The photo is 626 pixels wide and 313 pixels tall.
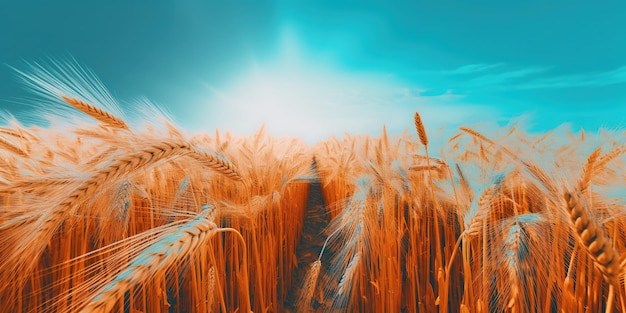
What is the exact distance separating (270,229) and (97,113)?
0.93 m

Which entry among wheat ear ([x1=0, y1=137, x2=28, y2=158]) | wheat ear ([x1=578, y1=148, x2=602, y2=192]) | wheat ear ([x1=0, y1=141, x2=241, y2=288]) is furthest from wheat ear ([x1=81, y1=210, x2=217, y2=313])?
wheat ear ([x1=578, y1=148, x2=602, y2=192])

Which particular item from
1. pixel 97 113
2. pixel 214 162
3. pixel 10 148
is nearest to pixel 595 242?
pixel 214 162

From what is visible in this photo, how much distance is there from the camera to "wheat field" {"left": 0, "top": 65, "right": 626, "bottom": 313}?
726 mm

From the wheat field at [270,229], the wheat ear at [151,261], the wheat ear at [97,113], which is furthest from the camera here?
the wheat ear at [97,113]

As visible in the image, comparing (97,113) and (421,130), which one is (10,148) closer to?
(97,113)

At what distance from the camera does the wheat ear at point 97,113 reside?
1093 mm

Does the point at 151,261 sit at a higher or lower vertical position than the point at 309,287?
higher

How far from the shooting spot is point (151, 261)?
21.6 inches

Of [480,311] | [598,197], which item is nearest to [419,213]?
[598,197]

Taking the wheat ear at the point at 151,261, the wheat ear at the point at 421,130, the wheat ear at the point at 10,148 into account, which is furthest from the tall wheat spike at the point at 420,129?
the wheat ear at the point at 10,148

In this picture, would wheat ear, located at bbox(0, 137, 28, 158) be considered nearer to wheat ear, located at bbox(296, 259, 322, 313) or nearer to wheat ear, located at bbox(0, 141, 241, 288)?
wheat ear, located at bbox(0, 141, 241, 288)

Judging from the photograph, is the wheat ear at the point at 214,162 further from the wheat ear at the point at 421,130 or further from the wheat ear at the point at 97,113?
the wheat ear at the point at 421,130

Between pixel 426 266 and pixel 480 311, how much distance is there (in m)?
0.67

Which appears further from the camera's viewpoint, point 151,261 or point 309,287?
point 309,287
